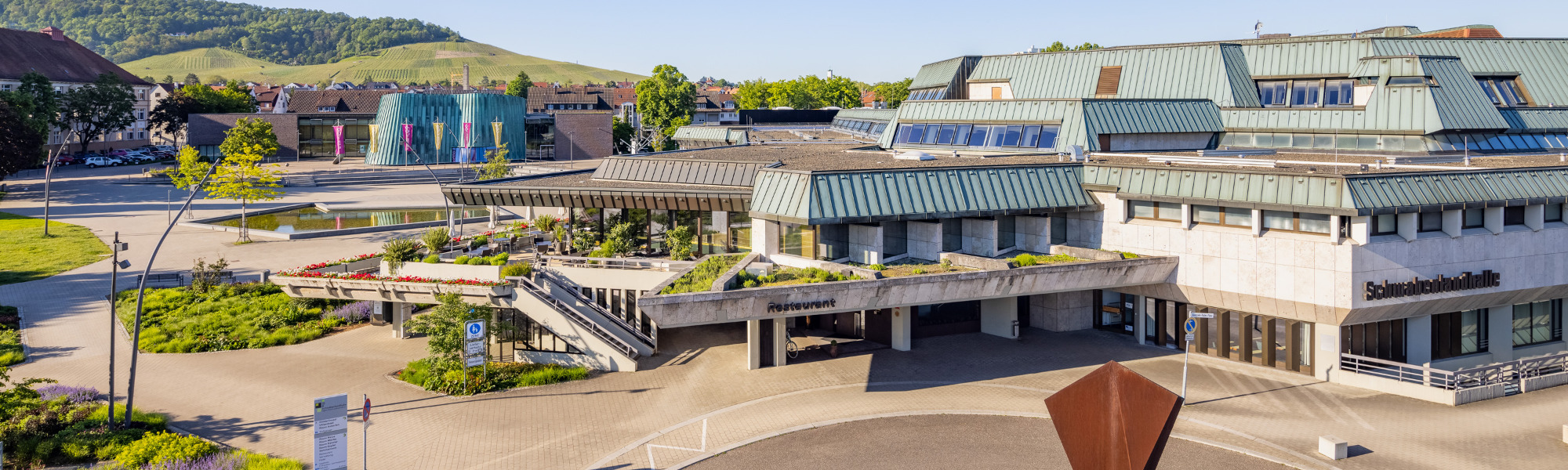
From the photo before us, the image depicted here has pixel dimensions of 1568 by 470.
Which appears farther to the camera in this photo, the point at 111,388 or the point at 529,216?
the point at 529,216

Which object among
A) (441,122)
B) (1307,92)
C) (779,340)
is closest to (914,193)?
(779,340)

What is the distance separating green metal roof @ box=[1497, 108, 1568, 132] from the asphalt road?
2974cm

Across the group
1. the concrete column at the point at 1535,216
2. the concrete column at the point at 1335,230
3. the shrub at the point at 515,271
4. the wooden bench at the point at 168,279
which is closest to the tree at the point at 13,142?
the wooden bench at the point at 168,279

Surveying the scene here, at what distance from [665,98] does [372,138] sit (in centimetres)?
3494

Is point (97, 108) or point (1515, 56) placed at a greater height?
point (97, 108)

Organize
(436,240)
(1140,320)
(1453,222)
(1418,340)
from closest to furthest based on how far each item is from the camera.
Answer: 1. (1453,222)
2. (1418,340)
3. (1140,320)
4. (436,240)

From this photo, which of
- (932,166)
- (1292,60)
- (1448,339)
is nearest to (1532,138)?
(1292,60)

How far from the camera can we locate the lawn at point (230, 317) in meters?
36.8

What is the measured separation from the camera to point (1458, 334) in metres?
34.5

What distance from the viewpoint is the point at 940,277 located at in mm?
31141

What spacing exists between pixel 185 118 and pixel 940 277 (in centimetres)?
13014

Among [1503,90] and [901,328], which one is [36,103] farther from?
[1503,90]

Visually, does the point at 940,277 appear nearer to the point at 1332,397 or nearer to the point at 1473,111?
the point at 1332,397

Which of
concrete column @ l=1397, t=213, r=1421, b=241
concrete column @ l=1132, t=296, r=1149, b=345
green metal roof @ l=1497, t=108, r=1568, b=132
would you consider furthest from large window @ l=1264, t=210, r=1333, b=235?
green metal roof @ l=1497, t=108, r=1568, b=132
